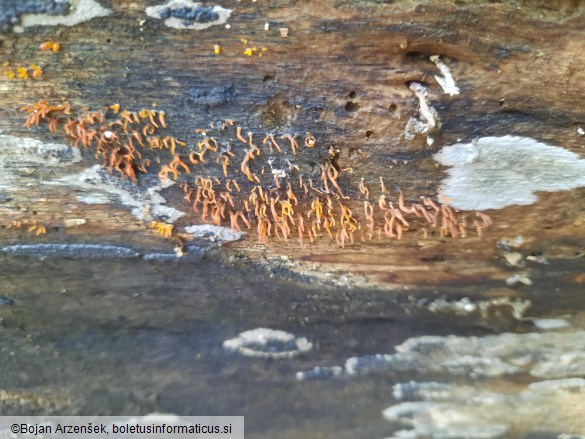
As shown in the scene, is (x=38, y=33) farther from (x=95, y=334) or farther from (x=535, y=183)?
(x=535, y=183)

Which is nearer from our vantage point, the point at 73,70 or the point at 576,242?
the point at 73,70

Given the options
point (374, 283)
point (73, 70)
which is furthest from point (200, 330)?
point (73, 70)

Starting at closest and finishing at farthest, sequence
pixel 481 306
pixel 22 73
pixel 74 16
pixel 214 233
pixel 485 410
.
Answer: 1. pixel 74 16
2. pixel 22 73
3. pixel 214 233
4. pixel 481 306
5. pixel 485 410

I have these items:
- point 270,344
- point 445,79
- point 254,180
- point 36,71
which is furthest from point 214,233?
point 445,79

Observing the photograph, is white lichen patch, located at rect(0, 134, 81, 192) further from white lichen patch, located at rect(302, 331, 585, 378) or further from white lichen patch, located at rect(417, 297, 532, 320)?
white lichen patch, located at rect(417, 297, 532, 320)

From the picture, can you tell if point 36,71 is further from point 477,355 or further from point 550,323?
point 550,323

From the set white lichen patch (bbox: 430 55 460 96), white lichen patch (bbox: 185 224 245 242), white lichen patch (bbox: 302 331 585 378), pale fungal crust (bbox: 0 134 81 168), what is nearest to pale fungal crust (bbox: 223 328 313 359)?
white lichen patch (bbox: 302 331 585 378)

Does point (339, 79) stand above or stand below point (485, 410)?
above
